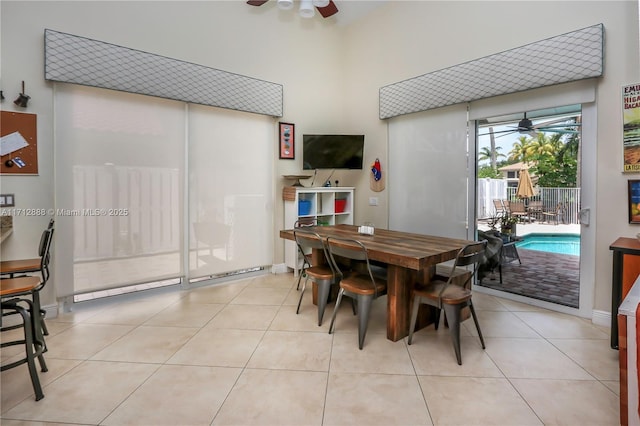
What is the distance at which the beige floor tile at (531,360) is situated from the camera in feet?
6.97

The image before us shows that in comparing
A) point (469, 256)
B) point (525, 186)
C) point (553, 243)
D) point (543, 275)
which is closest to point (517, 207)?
point (525, 186)

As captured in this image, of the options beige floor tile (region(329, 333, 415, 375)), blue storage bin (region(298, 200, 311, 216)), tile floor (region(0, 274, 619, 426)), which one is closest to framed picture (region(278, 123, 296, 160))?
blue storage bin (region(298, 200, 311, 216))

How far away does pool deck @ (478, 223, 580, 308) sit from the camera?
3300mm

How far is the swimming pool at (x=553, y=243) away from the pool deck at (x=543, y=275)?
0.05m

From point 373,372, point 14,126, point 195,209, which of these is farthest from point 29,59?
point 373,372

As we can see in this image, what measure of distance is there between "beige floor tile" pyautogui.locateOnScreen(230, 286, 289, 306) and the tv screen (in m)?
1.77

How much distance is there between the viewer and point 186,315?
315 centimetres

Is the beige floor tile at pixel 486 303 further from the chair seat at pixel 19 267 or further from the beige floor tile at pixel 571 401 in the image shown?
the chair seat at pixel 19 267

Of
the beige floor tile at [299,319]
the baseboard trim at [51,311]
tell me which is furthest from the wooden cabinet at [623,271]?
the baseboard trim at [51,311]

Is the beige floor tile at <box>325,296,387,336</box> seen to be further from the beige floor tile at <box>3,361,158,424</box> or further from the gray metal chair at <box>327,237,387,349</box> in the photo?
the beige floor tile at <box>3,361,158,424</box>

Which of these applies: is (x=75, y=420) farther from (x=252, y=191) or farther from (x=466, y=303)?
(x=252, y=191)

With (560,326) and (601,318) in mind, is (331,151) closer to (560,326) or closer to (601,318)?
(560,326)

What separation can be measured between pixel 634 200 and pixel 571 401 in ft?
6.17

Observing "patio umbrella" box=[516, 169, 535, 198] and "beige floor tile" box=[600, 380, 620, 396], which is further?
"patio umbrella" box=[516, 169, 535, 198]
